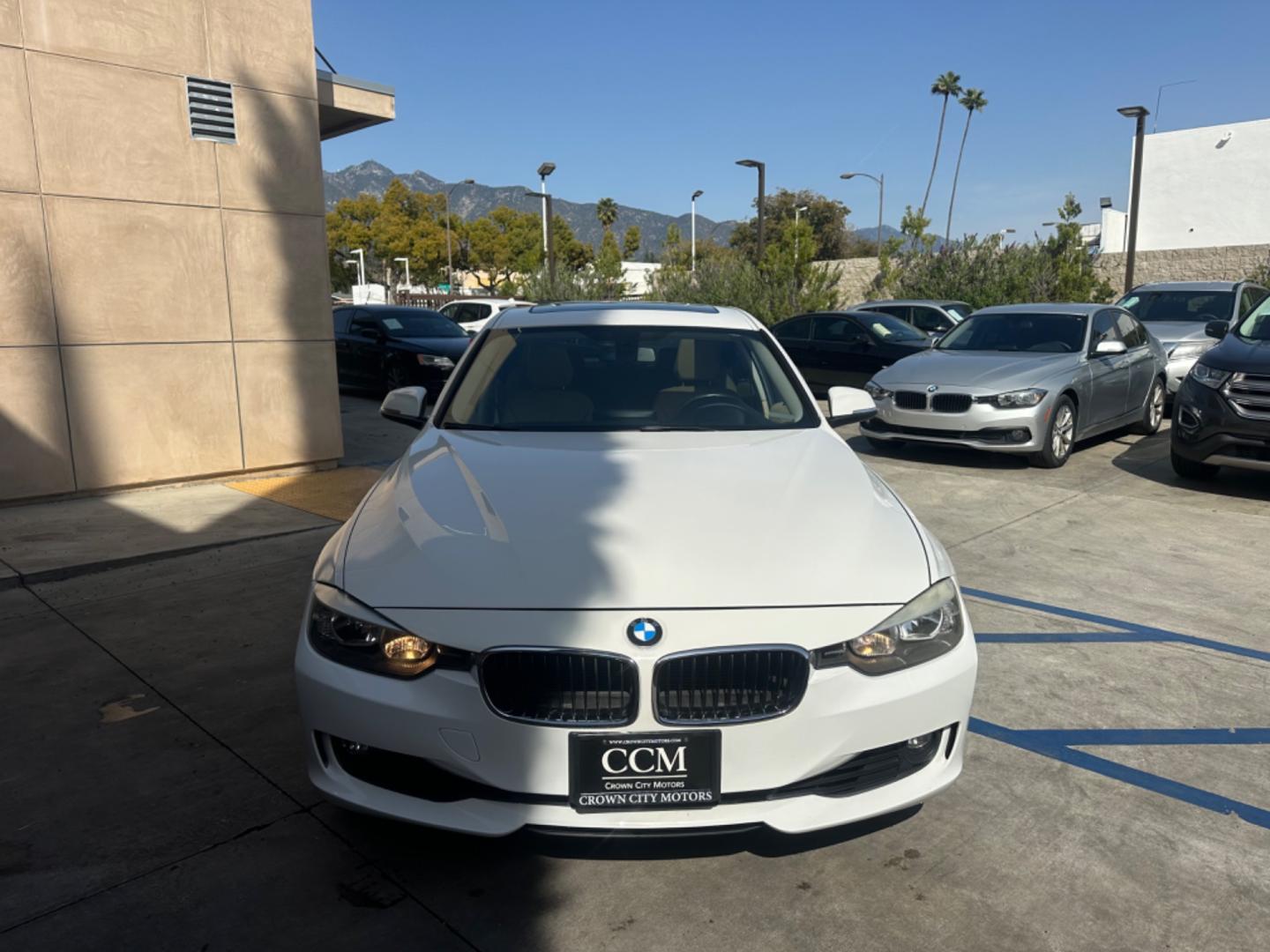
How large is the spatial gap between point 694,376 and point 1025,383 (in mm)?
5797

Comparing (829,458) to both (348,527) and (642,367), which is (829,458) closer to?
(642,367)

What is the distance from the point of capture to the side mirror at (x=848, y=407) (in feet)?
15.0

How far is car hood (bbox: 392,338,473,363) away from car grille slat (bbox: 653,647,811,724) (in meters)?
11.8

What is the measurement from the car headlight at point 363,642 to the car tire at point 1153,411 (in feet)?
34.1

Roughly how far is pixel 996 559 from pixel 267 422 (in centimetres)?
621

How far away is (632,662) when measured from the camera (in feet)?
7.32

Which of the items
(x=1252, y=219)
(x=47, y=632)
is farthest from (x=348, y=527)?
(x=1252, y=219)

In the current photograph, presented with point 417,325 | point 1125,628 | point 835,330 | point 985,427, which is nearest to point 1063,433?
point 985,427

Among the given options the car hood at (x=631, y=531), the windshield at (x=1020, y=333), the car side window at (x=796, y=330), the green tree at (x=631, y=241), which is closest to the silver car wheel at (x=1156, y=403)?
the windshield at (x=1020, y=333)

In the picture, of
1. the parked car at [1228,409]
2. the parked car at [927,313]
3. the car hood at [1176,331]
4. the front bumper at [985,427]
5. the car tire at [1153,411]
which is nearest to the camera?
the parked car at [1228,409]

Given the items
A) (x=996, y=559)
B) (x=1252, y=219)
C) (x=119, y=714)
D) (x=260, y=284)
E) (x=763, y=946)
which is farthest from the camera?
(x=1252, y=219)

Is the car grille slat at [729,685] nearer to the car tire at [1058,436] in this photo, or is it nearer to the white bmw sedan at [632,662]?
the white bmw sedan at [632,662]

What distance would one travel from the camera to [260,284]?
8.21 metres

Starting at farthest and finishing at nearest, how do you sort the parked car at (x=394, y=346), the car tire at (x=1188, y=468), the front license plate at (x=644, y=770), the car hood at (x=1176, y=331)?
the parked car at (x=394, y=346), the car hood at (x=1176, y=331), the car tire at (x=1188, y=468), the front license plate at (x=644, y=770)
